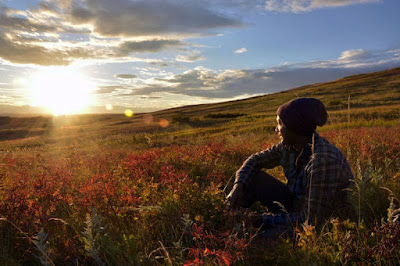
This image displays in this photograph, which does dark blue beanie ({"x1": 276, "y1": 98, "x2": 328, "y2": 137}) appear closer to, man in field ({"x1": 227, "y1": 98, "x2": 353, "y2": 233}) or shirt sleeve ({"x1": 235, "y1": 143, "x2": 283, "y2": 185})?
man in field ({"x1": 227, "y1": 98, "x2": 353, "y2": 233})

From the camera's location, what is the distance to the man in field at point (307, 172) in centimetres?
356

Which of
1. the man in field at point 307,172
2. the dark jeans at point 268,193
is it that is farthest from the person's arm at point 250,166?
the dark jeans at point 268,193

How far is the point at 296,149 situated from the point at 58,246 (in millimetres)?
3159

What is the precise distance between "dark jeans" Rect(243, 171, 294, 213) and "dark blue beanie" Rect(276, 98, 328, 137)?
1.18 meters

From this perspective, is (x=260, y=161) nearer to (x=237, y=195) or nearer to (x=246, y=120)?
(x=237, y=195)

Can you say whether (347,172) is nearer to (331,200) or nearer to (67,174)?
(331,200)

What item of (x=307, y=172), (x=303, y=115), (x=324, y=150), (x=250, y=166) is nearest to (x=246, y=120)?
(x=250, y=166)

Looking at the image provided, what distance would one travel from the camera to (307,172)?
12.6ft

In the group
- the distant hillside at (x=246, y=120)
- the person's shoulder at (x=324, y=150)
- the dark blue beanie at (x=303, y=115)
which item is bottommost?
the distant hillside at (x=246, y=120)

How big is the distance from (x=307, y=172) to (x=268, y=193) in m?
0.96

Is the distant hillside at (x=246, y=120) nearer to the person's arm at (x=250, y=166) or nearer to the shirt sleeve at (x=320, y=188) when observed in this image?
the shirt sleeve at (x=320, y=188)

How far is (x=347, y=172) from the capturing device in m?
3.79

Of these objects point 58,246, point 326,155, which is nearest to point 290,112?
point 326,155

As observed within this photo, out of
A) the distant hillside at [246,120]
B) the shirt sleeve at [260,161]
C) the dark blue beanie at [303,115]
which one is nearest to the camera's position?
the dark blue beanie at [303,115]
